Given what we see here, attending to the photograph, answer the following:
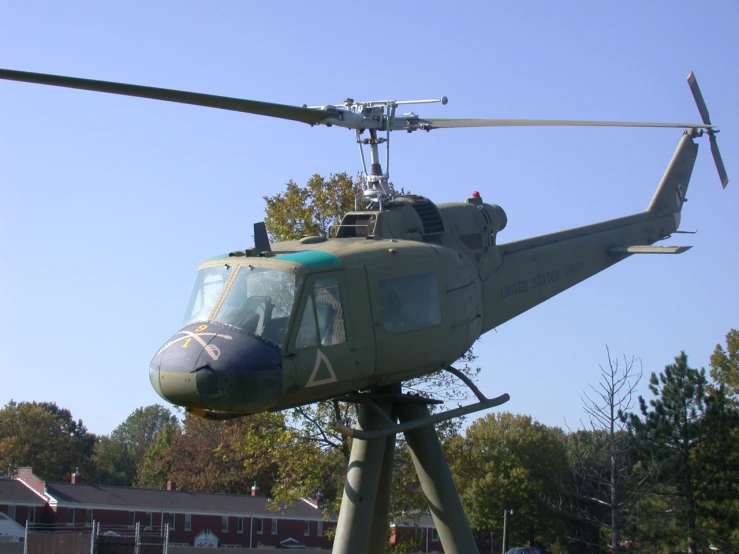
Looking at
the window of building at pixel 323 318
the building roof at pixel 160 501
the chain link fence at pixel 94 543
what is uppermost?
the window of building at pixel 323 318

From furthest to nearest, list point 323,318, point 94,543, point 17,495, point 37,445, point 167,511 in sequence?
1. point 37,445
2. point 167,511
3. point 17,495
4. point 94,543
5. point 323,318

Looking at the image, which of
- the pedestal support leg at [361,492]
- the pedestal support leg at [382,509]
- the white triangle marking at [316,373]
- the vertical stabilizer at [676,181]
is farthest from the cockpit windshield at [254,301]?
the vertical stabilizer at [676,181]

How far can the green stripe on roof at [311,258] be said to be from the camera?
10266mm

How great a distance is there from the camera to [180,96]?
31.4ft

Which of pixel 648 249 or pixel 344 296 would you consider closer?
pixel 344 296

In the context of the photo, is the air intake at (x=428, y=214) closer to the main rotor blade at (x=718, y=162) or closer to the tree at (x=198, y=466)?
the main rotor blade at (x=718, y=162)

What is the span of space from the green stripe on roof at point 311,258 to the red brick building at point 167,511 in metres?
36.5

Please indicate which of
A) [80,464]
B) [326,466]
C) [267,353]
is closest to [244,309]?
[267,353]

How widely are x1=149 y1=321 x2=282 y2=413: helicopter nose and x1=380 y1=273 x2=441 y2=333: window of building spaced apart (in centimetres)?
167

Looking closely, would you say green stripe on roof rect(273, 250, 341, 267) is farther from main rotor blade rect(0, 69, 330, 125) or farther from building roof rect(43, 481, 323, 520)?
building roof rect(43, 481, 323, 520)

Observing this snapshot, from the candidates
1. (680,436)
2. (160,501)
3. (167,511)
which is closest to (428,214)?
(680,436)

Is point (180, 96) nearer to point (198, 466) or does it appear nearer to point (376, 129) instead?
point (376, 129)

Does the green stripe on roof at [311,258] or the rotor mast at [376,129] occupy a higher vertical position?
the rotor mast at [376,129]

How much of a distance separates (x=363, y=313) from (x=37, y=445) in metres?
66.8
